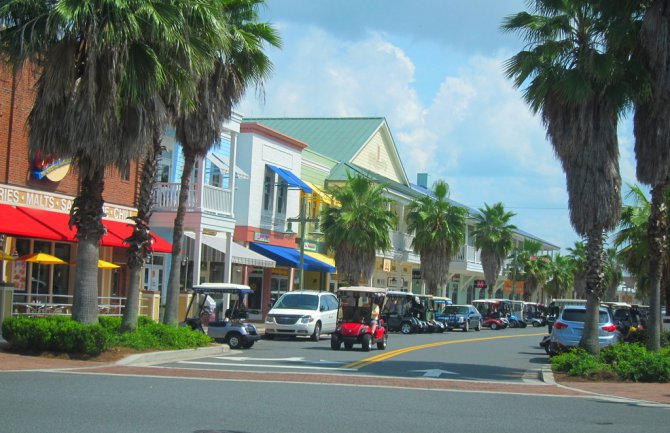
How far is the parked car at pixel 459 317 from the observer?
156 feet

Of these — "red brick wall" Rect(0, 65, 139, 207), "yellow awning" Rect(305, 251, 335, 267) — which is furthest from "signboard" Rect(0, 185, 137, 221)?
"yellow awning" Rect(305, 251, 335, 267)

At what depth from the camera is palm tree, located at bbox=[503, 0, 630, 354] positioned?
20.1m

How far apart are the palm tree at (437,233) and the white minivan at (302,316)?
1833 centimetres

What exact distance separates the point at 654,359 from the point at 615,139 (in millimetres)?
5554

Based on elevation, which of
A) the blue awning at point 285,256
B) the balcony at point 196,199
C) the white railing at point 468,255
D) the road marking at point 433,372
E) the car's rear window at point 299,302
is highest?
the balcony at point 196,199

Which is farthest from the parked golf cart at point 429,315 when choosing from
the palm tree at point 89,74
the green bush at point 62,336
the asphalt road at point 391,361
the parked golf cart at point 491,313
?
the palm tree at point 89,74

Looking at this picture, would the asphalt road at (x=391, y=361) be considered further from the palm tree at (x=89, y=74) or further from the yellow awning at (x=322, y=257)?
the yellow awning at (x=322, y=257)

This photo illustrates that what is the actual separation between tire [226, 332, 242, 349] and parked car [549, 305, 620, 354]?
368 inches

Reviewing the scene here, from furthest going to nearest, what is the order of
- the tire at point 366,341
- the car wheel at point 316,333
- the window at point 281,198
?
the window at point 281,198 < the car wheel at point 316,333 < the tire at point 366,341

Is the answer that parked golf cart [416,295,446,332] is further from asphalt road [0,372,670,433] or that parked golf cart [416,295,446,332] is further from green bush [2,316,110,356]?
asphalt road [0,372,670,433]

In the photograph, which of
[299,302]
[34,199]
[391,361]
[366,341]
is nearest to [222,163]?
[299,302]

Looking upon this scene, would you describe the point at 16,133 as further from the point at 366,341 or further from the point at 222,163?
the point at 366,341

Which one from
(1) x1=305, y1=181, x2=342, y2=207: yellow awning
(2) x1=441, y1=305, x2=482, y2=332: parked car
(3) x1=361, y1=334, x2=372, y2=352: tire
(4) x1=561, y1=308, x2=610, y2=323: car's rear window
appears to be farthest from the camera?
(2) x1=441, y1=305, x2=482, y2=332: parked car

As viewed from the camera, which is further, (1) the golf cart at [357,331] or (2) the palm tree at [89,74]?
(1) the golf cart at [357,331]
